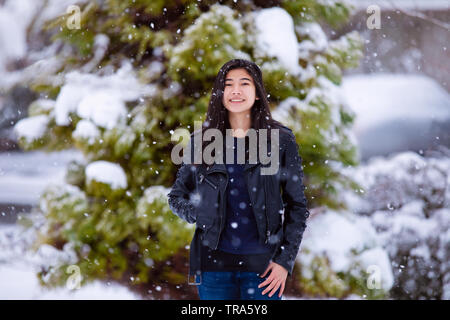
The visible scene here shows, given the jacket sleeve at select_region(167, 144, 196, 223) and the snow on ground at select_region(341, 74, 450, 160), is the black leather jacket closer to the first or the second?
the jacket sleeve at select_region(167, 144, 196, 223)

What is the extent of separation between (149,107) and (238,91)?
1483 millimetres

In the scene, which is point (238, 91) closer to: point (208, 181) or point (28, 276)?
point (208, 181)

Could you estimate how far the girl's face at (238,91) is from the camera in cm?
181

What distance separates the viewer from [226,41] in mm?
2980

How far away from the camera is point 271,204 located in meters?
1.73

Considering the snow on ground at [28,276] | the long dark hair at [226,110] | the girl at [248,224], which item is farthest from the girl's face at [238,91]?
the snow on ground at [28,276]

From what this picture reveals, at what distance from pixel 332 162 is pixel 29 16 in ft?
9.26

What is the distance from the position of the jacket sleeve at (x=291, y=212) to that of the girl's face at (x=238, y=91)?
0.31 m

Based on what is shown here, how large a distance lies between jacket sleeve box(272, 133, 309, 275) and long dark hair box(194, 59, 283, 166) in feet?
0.67


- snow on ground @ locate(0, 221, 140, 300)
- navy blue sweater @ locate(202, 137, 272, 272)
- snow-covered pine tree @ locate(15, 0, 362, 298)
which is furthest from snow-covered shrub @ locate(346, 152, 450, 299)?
snow on ground @ locate(0, 221, 140, 300)

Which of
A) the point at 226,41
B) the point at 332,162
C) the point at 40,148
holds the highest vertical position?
the point at 226,41

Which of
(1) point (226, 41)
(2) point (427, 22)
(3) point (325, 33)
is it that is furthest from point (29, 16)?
(2) point (427, 22)

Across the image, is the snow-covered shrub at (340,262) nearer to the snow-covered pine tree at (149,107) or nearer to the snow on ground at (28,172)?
the snow-covered pine tree at (149,107)
